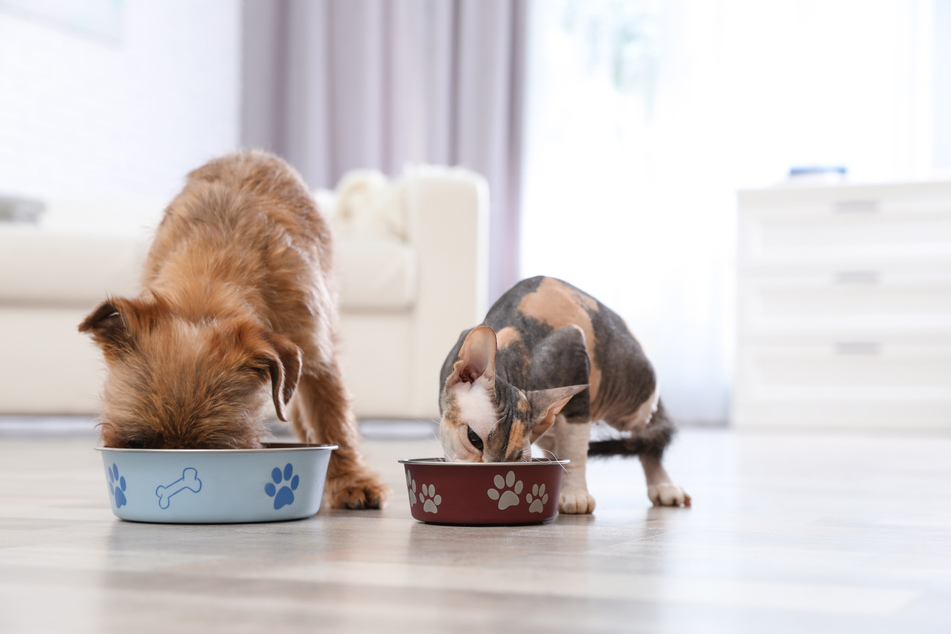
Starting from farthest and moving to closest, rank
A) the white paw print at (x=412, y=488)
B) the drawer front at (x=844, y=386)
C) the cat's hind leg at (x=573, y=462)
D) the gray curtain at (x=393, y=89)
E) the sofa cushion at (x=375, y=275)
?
the gray curtain at (x=393, y=89)
the drawer front at (x=844, y=386)
the sofa cushion at (x=375, y=275)
the cat's hind leg at (x=573, y=462)
the white paw print at (x=412, y=488)

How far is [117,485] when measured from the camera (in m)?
1.48

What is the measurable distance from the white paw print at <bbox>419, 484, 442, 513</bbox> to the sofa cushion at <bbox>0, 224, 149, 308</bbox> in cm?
216

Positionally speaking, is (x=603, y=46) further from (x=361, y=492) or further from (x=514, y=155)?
(x=361, y=492)

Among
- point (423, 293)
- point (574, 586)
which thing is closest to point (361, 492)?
point (574, 586)

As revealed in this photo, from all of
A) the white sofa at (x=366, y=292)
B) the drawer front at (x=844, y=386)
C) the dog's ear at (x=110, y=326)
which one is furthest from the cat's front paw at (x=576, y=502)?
the drawer front at (x=844, y=386)

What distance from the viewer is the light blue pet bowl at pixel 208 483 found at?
1.41m

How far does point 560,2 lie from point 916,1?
6.30 ft

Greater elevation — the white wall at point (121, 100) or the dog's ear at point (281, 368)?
the white wall at point (121, 100)

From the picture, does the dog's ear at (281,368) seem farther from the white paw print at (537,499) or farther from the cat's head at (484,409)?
the white paw print at (537,499)

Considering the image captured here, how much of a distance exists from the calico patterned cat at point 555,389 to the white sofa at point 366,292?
1553 millimetres

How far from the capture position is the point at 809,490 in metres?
2.08

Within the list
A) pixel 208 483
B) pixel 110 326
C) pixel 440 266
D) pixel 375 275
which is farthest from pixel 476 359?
pixel 440 266

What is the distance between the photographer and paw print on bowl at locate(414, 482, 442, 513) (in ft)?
4.84

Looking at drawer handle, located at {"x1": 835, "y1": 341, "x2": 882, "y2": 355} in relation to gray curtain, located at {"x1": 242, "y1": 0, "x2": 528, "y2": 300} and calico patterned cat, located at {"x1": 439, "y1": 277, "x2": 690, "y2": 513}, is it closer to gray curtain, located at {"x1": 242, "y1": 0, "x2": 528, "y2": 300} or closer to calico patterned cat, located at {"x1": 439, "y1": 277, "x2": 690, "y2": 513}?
gray curtain, located at {"x1": 242, "y1": 0, "x2": 528, "y2": 300}
